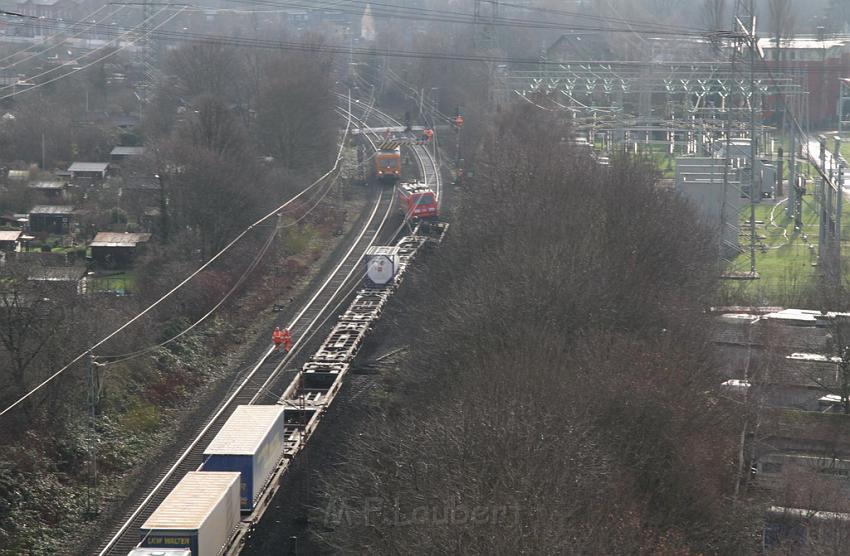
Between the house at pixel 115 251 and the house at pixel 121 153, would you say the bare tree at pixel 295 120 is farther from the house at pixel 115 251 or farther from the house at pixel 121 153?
the house at pixel 115 251

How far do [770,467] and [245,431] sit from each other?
6.58 meters

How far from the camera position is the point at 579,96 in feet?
173

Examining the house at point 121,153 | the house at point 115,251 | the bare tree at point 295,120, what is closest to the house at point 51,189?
the house at point 121,153

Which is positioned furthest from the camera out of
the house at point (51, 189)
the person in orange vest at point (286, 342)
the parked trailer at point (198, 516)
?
the house at point (51, 189)

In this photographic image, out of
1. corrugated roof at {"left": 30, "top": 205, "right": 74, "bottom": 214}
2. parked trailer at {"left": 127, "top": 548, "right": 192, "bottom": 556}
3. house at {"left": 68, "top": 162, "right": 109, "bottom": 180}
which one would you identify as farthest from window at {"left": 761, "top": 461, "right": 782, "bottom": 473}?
house at {"left": 68, "top": 162, "right": 109, "bottom": 180}

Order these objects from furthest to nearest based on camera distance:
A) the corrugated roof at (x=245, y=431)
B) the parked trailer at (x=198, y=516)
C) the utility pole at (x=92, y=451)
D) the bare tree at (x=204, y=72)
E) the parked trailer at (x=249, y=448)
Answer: the bare tree at (x=204, y=72)
the utility pole at (x=92, y=451)
the corrugated roof at (x=245, y=431)
the parked trailer at (x=249, y=448)
the parked trailer at (x=198, y=516)

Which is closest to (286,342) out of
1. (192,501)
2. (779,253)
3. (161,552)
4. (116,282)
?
(116,282)

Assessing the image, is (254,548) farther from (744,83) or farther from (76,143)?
(76,143)

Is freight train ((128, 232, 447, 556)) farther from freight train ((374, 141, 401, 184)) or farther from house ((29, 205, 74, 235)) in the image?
freight train ((374, 141, 401, 184))

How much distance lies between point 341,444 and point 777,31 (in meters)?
46.3

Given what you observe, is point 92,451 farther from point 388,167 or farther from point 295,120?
point 295,120

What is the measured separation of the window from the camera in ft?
56.2

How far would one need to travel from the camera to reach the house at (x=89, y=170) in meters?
41.0

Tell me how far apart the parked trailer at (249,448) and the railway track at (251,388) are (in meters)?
1.30
